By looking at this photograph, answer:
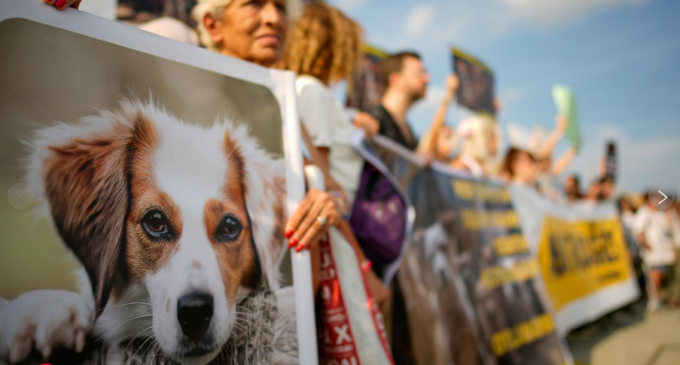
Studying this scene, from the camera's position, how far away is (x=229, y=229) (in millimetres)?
918

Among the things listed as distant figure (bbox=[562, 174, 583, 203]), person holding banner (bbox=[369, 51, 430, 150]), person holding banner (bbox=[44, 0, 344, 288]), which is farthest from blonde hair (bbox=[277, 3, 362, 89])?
distant figure (bbox=[562, 174, 583, 203])

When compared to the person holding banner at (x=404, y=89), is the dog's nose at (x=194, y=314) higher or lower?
lower

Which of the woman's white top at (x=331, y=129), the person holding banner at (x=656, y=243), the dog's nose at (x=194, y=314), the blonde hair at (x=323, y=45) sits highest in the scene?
the blonde hair at (x=323, y=45)

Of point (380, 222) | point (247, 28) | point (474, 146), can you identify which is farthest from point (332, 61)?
point (474, 146)

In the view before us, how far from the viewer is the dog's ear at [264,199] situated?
3.19 ft

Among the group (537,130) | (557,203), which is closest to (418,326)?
(557,203)

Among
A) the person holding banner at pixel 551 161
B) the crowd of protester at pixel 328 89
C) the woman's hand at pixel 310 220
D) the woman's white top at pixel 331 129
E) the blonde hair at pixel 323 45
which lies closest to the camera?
the woman's hand at pixel 310 220

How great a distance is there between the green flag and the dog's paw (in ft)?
17.4

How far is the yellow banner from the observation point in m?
3.46

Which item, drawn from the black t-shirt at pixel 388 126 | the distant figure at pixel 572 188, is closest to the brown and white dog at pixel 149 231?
the black t-shirt at pixel 388 126

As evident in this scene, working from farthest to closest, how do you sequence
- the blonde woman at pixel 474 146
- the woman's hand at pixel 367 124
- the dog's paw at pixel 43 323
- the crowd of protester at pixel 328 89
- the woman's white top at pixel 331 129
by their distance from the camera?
the blonde woman at pixel 474 146 → the woman's hand at pixel 367 124 → the woman's white top at pixel 331 129 → the crowd of protester at pixel 328 89 → the dog's paw at pixel 43 323

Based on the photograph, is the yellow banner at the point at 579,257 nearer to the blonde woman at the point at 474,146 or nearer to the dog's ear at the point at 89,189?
the blonde woman at the point at 474,146

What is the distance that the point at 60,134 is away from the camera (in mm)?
715

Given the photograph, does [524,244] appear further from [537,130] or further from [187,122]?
[537,130]
